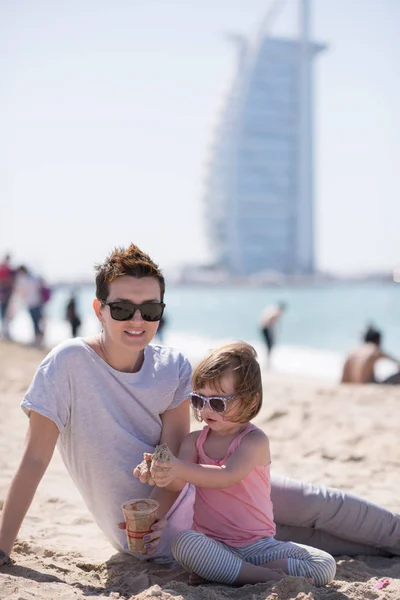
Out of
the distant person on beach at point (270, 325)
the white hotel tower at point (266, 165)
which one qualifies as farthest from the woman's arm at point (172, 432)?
the white hotel tower at point (266, 165)

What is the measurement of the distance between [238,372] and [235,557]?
1.87 feet

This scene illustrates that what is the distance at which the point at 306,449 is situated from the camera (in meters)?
4.30

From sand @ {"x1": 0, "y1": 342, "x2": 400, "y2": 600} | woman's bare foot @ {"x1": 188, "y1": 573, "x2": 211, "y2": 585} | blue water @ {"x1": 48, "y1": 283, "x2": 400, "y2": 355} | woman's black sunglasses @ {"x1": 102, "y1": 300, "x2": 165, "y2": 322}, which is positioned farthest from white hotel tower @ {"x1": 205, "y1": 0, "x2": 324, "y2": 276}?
woman's bare foot @ {"x1": 188, "y1": 573, "x2": 211, "y2": 585}

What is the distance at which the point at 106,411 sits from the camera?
221 centimetres

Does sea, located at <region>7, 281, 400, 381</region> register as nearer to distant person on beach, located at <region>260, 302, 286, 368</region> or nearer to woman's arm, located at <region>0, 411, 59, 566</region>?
distant person on beach, located at <region>260, 302, 286, 368</region>

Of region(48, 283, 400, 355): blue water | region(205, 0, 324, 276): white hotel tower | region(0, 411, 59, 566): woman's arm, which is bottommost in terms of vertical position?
region(48, 283, 400, 355): blue water

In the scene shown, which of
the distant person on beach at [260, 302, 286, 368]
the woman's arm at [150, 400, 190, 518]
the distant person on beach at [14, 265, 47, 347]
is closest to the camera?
the woman's arm at [150, 400, 190, 518]

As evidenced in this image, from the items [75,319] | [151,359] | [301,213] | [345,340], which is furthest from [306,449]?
[301,213]

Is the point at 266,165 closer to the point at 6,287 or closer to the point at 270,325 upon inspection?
the point at 270,325

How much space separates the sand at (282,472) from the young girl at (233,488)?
80 mm

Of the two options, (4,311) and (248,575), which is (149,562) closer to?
(248,575)

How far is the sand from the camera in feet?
6.52

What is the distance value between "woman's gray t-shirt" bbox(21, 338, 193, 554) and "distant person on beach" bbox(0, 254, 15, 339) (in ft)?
31.2

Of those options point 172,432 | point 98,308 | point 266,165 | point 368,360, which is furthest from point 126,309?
point 266,165
